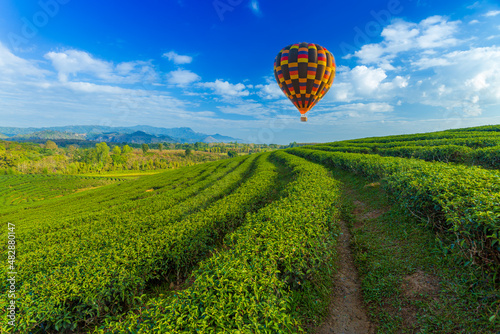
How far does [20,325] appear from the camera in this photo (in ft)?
13.8

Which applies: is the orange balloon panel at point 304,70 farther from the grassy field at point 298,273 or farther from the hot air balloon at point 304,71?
the grassy field at point 298,273

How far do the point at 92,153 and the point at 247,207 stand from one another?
469 feet

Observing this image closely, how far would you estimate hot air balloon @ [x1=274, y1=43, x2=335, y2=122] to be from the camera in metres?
19.2

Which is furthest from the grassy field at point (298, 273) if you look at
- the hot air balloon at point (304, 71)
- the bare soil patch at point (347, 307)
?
the hot air balloon at point (304, 71)

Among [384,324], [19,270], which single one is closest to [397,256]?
[384,324]

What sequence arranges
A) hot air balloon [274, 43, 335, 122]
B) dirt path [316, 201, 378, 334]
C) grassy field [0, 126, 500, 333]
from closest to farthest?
grassy field [0, 126, 500, 333]
dirt path [316, 201, 378, 334]
hot air balloon [274, 43, 335, 122]

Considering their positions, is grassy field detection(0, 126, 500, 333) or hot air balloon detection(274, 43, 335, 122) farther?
hot air balloon detection(274, 43, 335, 122)

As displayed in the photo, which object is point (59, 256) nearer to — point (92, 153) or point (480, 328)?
point (480, 328)

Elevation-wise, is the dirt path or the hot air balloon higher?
the hot air balloon

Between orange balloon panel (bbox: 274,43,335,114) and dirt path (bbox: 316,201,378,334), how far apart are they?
60.2 feet

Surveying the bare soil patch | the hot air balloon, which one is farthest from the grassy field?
the hot air balloon

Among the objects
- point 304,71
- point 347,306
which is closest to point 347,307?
point 347,306

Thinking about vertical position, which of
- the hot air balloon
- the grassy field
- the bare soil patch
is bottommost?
the bare soil patch

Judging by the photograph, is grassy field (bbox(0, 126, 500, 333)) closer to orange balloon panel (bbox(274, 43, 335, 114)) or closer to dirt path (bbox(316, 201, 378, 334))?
dirt path (bbox(316, 201, 378, 334))
